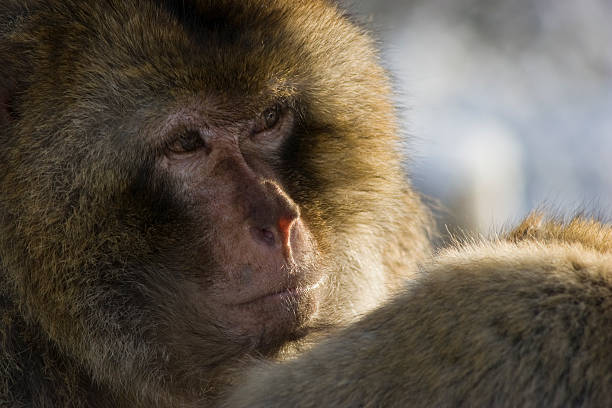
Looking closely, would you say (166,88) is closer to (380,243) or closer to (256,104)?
(256,104)

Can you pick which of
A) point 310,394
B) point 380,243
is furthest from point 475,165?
point 310,394

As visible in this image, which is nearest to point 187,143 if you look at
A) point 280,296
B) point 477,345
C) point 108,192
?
point 108,192

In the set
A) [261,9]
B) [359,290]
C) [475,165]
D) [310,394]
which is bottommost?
[475,165]

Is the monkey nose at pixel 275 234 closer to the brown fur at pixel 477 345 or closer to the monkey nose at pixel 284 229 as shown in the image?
the monkey nose at pixel 284 229

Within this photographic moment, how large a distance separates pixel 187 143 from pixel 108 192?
9.7 inches

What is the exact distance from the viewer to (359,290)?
294 centimetres

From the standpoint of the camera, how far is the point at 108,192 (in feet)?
8.13

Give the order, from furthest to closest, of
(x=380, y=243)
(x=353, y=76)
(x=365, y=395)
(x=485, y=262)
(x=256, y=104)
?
1. (x=380, y=243)
2. (x=353, y=76)
3. (x=256, y=104)
4. (x=485, y=262)
5. (x=365, y=395)

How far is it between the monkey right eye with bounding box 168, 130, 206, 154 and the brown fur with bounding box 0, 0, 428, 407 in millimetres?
76

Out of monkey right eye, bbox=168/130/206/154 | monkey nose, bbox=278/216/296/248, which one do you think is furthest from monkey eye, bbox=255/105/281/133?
monkey nose, bbox=278/216/296/248

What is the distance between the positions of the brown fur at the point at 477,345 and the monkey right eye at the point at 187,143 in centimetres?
66

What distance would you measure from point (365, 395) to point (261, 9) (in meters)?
1.18

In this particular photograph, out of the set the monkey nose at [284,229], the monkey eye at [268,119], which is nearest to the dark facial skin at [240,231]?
the monkey nose at [284,229]

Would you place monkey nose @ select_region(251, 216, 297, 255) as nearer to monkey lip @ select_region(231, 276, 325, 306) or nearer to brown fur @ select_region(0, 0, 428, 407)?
monkey lip @ select_region(231, 276, 325, 306)
